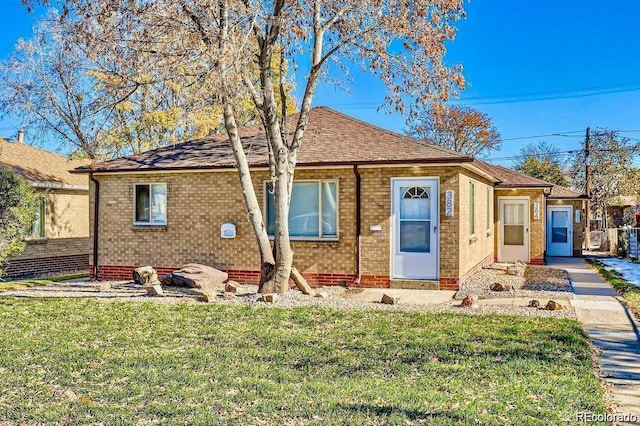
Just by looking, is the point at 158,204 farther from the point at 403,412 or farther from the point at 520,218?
the point at 520,218

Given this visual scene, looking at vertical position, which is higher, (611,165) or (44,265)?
(611,165)

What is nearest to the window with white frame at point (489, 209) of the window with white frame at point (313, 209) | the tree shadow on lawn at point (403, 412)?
the window with white frame at point (313, 209)

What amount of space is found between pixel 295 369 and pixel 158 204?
8.90 m

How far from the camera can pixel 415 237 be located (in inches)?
449

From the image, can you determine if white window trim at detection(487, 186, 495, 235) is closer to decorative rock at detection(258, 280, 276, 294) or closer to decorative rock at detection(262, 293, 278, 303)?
decorative rock at detection(258, 280, 276, 294)

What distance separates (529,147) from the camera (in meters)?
40.7

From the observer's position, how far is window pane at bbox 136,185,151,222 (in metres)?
13.4

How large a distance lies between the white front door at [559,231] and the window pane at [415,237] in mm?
12246

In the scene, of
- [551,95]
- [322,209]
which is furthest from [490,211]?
[551,95]

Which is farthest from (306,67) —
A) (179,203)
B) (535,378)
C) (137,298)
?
(535,378)

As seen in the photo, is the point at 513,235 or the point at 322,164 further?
the point at 513,235

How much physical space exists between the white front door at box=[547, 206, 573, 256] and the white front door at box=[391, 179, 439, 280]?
12253mm

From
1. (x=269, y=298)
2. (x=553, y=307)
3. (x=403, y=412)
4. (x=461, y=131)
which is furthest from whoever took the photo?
(x=461, y=131)

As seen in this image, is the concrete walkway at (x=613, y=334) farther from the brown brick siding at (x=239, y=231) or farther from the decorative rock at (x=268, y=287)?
the decorative rock at (x=268, y=287)
